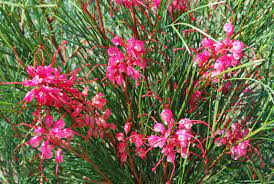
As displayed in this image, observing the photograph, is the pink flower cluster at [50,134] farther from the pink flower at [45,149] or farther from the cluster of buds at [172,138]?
the cluster of buds at [172,138]

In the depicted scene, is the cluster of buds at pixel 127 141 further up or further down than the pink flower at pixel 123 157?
further up

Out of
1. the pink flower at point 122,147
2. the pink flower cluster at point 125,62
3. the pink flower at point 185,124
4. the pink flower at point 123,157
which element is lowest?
the pink flower at point 123,157

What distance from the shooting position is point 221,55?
640 millimetres

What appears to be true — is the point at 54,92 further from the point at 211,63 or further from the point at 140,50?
the point at 211,63

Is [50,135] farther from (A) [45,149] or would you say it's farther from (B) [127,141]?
(B) [127,141]

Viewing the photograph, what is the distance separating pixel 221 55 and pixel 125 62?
0.15m

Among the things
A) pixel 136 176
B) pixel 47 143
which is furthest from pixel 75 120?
pixel 136 176

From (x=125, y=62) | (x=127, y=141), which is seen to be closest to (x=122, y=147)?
(x=127, y=141)

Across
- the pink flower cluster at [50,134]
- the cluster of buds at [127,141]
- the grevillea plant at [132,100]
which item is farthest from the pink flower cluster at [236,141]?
the pink flower cluster at [50,134]

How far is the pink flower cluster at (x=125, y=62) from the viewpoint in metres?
0.61

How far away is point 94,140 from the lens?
0.68m

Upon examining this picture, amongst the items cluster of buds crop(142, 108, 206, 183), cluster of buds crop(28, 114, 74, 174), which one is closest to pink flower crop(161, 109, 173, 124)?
cluster of buds crop(142, 108, 206, 183)

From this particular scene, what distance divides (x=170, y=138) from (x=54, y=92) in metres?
0.18

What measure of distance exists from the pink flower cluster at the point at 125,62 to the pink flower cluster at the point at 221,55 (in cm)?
9
